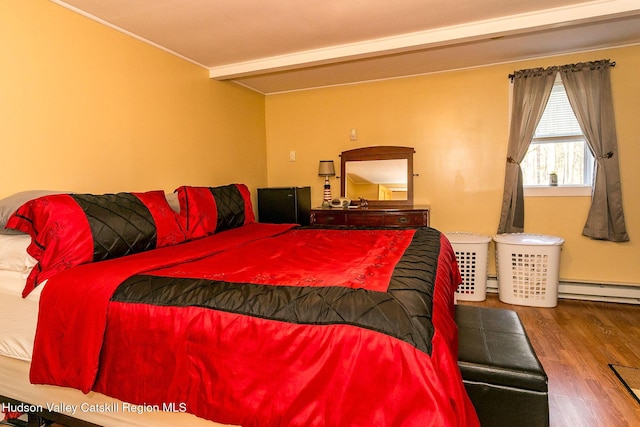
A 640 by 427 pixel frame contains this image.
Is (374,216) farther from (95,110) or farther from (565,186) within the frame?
(95,110)

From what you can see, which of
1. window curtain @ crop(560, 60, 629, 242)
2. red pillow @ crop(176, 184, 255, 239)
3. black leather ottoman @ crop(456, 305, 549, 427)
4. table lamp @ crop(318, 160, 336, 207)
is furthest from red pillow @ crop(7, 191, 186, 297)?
window curtain @ crop(560, 60, 629, 242)

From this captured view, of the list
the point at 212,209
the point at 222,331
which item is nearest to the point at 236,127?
the point at 212,209

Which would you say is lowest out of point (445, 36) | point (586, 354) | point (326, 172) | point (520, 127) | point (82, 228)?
point (586, 354)

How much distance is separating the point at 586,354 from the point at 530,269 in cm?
104

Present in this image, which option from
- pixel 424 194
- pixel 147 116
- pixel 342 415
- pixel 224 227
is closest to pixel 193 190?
pixel 224 227

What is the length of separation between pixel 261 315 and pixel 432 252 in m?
1.10

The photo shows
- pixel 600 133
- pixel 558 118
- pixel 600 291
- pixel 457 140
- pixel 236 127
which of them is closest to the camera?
pixel 600 133

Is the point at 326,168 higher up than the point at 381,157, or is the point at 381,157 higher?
the point at 381,157

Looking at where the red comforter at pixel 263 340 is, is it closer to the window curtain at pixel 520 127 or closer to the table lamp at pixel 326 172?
the window curtain at pixel 520 127

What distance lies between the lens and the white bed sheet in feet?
5.06

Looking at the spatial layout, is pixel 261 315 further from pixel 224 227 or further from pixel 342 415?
pixel 224 227

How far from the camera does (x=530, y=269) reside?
10.8ft

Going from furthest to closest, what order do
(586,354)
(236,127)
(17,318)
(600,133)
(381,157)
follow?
(381,157)
(236,127)
(600,133)
(586,354)
(17,318)

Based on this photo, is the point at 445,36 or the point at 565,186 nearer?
the point at 445,36
